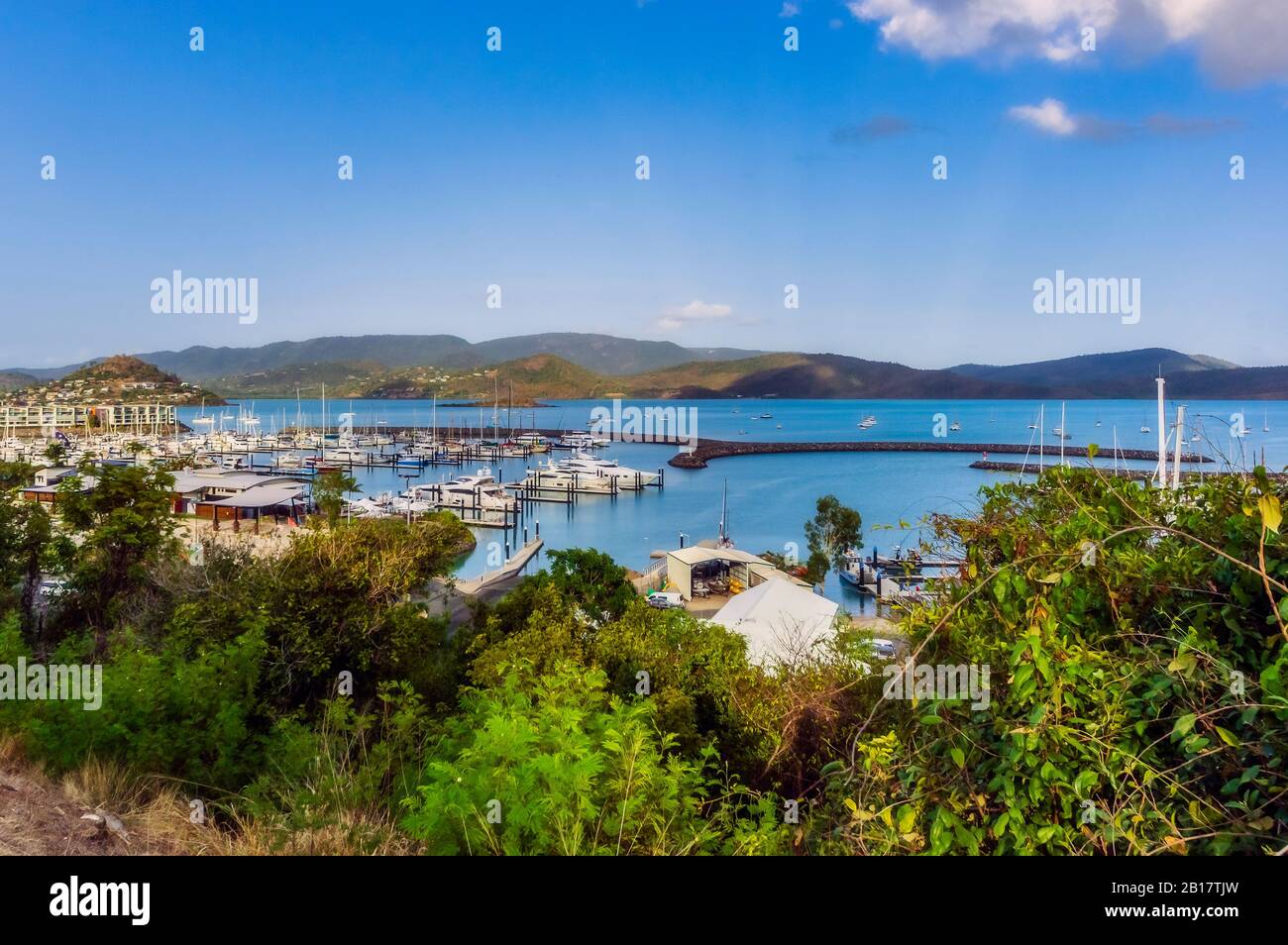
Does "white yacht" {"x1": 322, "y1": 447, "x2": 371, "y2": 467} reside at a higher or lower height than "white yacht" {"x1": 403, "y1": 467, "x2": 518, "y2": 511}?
higher

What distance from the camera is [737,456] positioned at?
243 feet

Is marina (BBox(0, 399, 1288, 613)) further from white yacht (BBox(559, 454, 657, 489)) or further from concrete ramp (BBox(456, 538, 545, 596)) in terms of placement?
concrete ramp (BBox(456, 538, 545, 596))

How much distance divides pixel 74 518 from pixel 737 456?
6719 cm

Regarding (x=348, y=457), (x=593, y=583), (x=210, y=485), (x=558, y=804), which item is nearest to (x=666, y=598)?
(x=593, y=583)

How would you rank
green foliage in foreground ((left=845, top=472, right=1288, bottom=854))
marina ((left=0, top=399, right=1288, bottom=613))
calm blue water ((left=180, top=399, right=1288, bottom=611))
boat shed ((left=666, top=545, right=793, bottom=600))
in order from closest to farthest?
green foliage in foreground ((left=845, top=472, right=1288, bottom=854))
boat shed ((left=666, top=545, right=793, bottom=600))
calm blue water ((left=180, top=399, right=1288, bottom=611))
marina ((left=0, top=399, right=1288, bottom=613))

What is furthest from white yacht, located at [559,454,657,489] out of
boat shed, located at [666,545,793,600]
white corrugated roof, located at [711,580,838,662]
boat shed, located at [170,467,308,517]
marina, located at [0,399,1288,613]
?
white corrugated roof, located at [711,580,838,662]

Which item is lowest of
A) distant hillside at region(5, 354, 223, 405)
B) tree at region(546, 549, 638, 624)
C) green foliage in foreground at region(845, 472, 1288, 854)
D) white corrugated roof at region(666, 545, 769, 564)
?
white corrugated roof at region(666, 545, 769, 564)

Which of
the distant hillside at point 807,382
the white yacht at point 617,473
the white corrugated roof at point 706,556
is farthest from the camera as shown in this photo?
the distant hillside at point 807,382

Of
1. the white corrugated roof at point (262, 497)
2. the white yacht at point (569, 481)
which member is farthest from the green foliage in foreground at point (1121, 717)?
the white yacht at point (569, 481)

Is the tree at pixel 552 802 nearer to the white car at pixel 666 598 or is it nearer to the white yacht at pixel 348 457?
the white car at pixel 666 598

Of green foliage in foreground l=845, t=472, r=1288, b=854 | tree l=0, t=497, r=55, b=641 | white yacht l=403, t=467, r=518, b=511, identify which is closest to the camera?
green foliage in foreground l=845, t=472, r=1288, b=854

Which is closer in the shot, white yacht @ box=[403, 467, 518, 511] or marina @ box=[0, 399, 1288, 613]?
marina @ box=[0, 399, 1288, 613]
